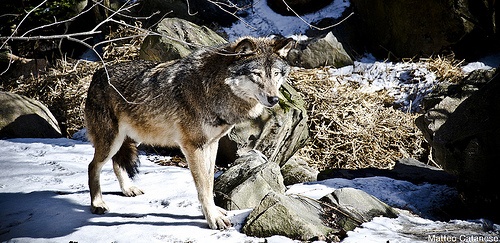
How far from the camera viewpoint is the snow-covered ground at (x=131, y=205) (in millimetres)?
4199

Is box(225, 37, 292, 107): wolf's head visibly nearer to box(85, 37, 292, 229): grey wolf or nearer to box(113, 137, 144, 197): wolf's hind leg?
box(85, 37, 292, 229): grey wolf

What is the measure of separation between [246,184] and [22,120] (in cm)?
459

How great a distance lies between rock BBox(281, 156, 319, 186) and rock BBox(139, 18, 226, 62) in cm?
221

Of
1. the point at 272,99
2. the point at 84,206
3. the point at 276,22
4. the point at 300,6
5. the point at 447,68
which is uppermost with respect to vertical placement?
the point at 272,99

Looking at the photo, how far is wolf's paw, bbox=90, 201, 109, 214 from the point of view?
484 cm

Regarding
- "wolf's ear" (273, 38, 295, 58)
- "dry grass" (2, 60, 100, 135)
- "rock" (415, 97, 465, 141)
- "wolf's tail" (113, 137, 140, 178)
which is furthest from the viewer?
"dry grass" (2, 60, 100, 135)

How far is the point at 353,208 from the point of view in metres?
4.53

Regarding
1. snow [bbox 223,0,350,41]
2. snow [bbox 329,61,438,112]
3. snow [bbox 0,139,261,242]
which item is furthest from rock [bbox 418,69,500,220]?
snow [bbox 223,0,350,41]

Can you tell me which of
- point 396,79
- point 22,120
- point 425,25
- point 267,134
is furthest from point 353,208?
point 425,25

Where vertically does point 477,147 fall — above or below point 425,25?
below

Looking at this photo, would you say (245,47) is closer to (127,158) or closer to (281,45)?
(281,45)

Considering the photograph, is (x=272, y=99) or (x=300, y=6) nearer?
(x=272, y=99)

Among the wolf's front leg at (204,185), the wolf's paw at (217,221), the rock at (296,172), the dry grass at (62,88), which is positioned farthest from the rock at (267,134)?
the dry grass at (62,88)

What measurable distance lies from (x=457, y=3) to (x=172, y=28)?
5384 millimetres
